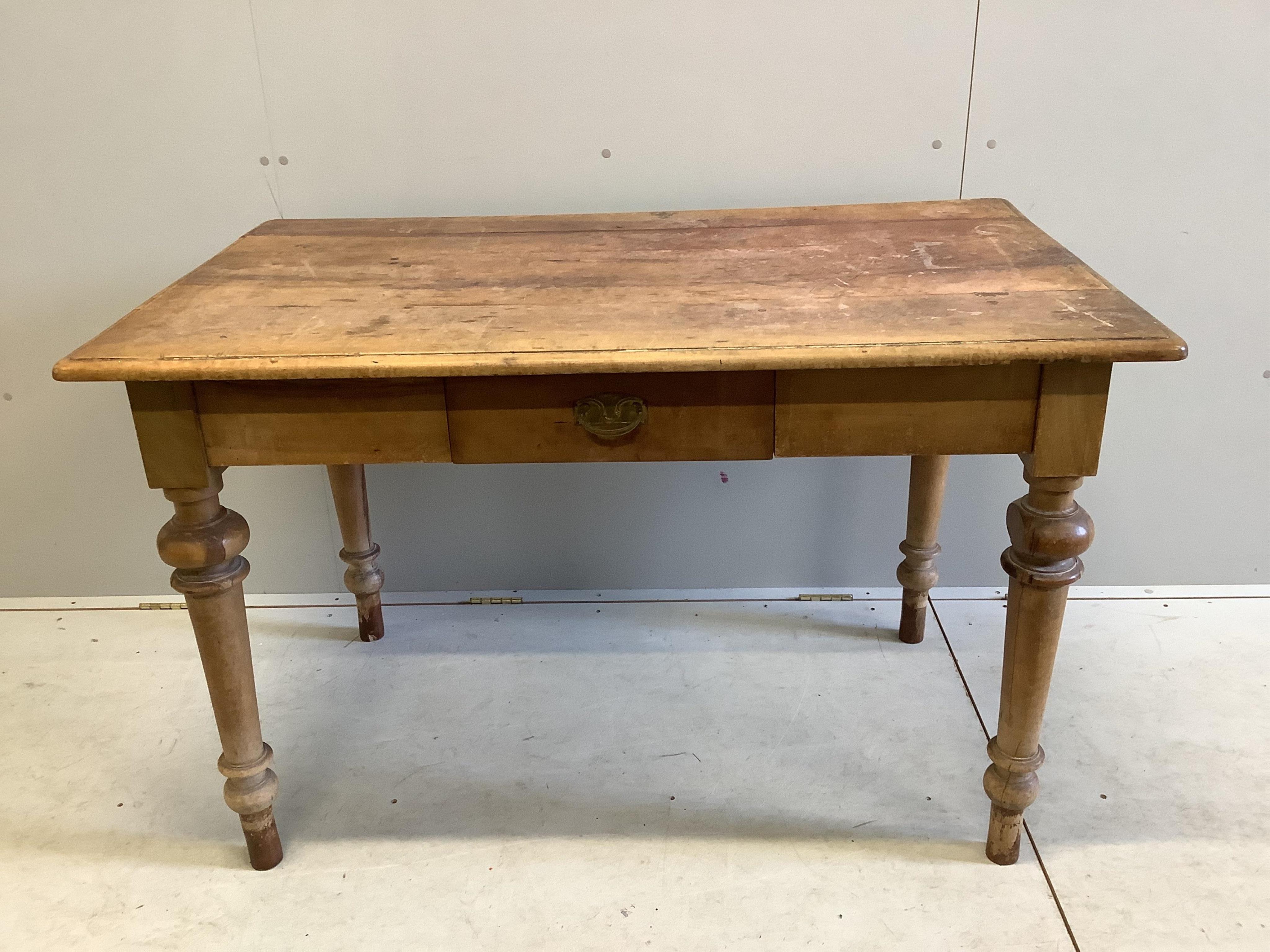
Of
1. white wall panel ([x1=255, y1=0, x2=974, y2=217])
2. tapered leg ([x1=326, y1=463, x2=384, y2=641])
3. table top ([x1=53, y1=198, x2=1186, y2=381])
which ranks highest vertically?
white wall panel ([x1=255, y1=0, x2=974, y2=217])

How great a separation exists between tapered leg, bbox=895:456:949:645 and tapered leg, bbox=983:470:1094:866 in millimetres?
463

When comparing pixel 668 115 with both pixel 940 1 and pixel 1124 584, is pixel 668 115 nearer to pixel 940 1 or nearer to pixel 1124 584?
pixel 940 1

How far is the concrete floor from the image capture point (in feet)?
4.61

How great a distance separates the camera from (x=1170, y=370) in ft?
6.40

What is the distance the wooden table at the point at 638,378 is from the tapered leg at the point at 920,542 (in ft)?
1.58

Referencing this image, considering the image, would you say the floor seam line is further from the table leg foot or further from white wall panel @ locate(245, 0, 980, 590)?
the table leg foot

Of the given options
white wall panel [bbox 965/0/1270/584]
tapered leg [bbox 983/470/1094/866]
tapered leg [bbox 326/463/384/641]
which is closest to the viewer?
tapered leg [bbox 983/470/1094/866]

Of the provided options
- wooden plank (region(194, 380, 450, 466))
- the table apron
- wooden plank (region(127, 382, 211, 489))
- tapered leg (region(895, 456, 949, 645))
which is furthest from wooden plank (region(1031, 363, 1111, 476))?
wooden plank (region(127, 382, 211, 489))

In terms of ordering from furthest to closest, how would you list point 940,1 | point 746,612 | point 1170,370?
1. point 746,612
2. point 1170,370
3. point 940,1

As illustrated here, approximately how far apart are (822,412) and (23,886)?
1303 mm

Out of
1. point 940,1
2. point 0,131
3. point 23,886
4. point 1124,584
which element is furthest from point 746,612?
point 0,131

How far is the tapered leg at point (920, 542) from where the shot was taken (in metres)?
1.83

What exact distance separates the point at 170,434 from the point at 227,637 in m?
0.29

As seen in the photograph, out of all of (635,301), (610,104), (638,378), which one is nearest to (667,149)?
(610,104)
